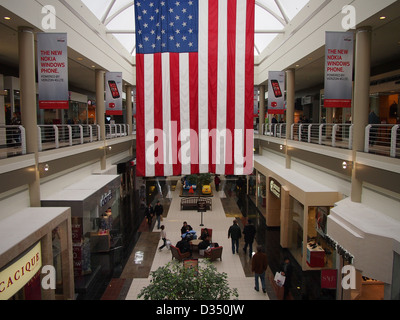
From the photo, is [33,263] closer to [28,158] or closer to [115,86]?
[28,158]

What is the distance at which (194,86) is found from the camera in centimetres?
644

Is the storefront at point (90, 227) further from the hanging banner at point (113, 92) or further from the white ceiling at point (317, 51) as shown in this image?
the white ceiling at point (317, 51)

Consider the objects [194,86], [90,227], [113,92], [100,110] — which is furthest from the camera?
[113,92]

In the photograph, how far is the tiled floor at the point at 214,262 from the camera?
36.5 ft

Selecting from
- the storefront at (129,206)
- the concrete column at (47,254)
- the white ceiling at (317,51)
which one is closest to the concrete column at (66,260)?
the concrete column at (47,254)

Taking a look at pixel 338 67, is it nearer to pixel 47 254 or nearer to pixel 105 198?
pixel 105 198

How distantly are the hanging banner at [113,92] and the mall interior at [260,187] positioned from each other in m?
0.56

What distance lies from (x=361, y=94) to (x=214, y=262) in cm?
Result: 830

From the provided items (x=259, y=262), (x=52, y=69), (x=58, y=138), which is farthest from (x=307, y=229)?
(x=58, y=138)

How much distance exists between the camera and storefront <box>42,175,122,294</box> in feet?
34.6

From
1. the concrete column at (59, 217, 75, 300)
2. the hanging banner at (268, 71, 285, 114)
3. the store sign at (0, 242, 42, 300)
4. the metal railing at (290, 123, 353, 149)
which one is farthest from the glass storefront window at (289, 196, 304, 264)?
the store sign at (0, 242, 42, 300)

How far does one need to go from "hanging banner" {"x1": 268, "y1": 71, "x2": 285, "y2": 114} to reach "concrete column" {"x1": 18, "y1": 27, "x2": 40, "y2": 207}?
11.1 meters

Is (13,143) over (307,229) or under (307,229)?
over

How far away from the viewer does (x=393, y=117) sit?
1750 centimetres
